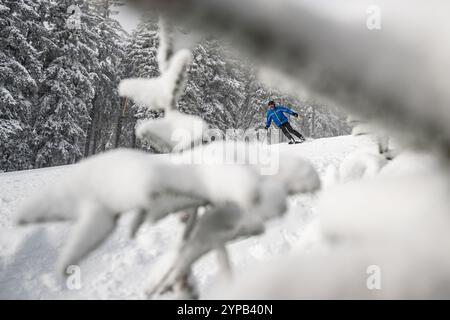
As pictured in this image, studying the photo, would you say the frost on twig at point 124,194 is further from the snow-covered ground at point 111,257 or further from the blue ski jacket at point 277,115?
the blue ski jacket at point 277,115

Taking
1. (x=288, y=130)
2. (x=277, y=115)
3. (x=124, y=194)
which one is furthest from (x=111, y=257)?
(x=288, y=130)

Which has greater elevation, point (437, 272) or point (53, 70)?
point (53, 70)

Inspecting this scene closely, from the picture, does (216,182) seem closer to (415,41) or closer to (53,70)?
(415,41)

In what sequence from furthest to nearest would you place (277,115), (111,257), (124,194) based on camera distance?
1. (277,115)
2. (111,257)
3. (124,194)

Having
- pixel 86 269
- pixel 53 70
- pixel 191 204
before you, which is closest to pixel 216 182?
pixel 191 204

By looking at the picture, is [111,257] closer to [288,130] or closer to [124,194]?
[124,194]

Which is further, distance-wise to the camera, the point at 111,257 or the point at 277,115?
the point at 277,115

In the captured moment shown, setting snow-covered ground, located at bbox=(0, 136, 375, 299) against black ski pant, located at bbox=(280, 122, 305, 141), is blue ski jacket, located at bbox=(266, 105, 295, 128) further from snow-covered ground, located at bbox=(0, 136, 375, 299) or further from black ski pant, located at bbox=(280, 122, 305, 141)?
snow-covered ground, located at bbox=(0, 136, 375, 299)

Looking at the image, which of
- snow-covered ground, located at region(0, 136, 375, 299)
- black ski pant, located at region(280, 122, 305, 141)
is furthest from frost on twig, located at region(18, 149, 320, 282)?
black ski pant, located at region(280, 122, 305, 141)

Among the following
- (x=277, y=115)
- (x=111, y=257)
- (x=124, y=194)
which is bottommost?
(x=111, y=257)

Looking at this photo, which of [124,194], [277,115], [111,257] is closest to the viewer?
[124,194]
